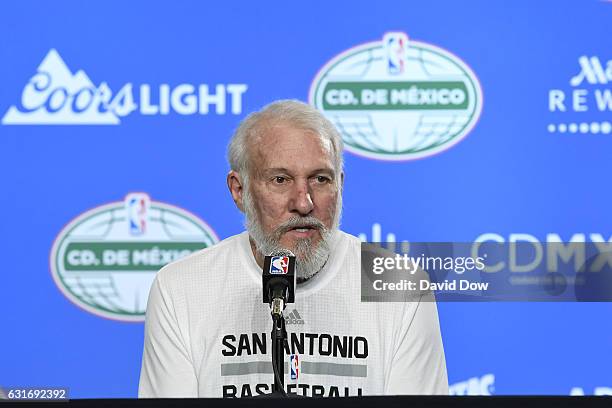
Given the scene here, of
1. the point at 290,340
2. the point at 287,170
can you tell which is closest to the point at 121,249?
the point at 287,170

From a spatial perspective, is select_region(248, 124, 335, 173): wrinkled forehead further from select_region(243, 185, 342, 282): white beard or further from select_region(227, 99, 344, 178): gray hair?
select_region(243, 185, 342, 282): white beard

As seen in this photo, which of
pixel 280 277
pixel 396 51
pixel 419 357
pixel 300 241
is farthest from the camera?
pixel 396 51

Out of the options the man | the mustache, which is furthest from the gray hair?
the mustache

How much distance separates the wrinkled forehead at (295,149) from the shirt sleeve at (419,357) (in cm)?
40

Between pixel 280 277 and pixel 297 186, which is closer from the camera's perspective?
pixel 280 277

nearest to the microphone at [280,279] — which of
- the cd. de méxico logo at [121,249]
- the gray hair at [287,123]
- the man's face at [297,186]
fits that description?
the man's face at [297,186]

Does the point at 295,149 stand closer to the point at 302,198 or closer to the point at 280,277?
the point at 302,198

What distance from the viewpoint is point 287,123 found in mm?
2160

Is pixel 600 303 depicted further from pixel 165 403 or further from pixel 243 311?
pixel 165 403

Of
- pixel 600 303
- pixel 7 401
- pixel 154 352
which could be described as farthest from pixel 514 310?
pixel 7 401

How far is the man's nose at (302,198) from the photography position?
2.13 meters

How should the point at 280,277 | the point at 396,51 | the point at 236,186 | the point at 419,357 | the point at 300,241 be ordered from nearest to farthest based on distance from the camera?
the point at 280,277 < the point at 419,357 < the point at 300,241 < the point at 236,186 < the point at 396,51

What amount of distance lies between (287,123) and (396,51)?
690 mm

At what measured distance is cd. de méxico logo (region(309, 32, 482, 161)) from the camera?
271 cm
